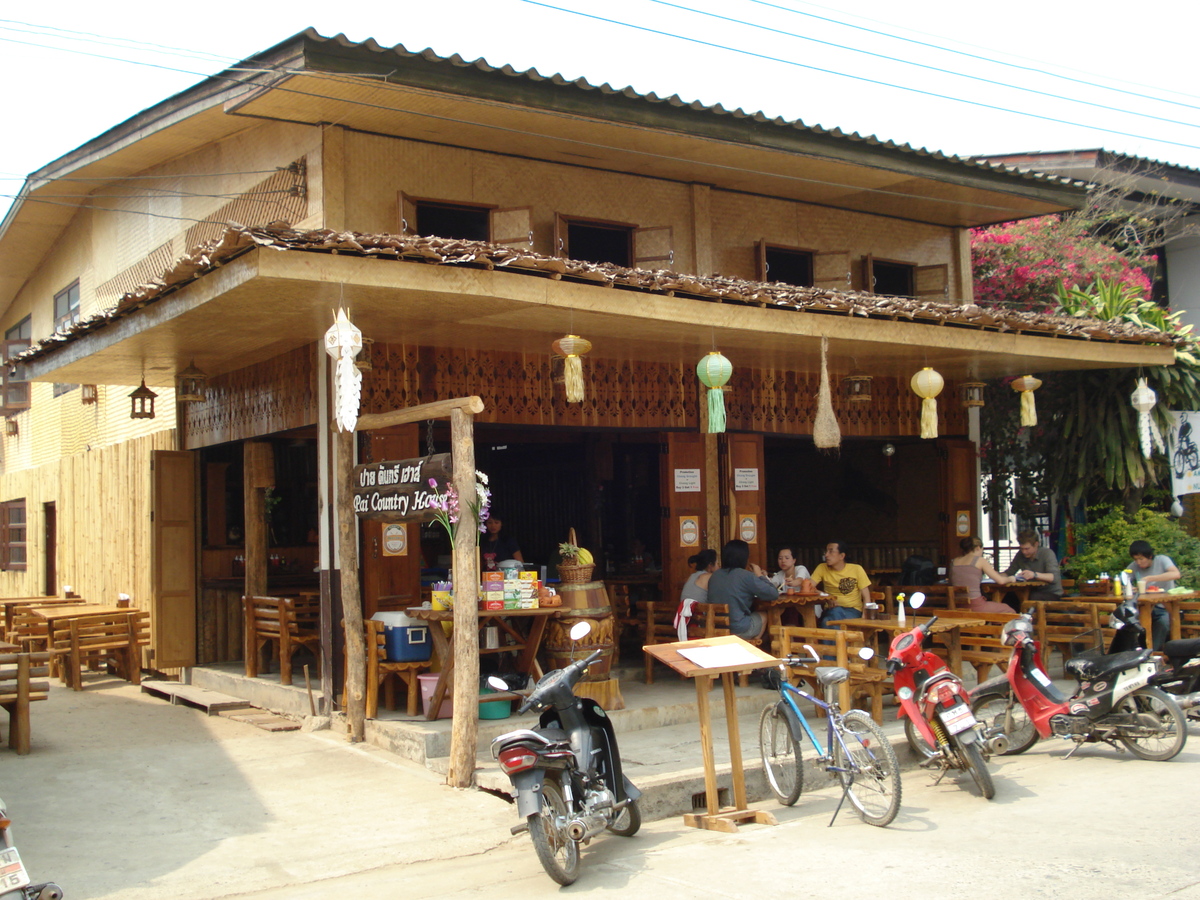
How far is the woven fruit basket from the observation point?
30.2 feet

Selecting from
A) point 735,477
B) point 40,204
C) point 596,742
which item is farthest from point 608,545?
point 596,742

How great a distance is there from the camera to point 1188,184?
18844 mm

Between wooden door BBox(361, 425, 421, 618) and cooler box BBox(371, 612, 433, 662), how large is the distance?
20.5 inches

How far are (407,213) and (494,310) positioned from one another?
2372 millimetres

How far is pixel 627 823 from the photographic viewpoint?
22.1 feet

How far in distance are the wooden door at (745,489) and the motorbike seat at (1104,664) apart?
415cm

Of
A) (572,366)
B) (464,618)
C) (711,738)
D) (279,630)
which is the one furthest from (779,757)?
(279,630)

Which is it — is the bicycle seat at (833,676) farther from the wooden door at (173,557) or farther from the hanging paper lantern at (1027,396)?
the wooden door at (173,557)

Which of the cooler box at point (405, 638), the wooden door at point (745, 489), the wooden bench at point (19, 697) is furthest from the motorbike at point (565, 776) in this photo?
the wooden door at point (745, 489)

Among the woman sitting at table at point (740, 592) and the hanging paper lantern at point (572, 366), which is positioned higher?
the hanging paper lantern at point (572, 366)

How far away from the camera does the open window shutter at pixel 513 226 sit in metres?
10.9

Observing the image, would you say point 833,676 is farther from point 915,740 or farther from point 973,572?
point 973,572

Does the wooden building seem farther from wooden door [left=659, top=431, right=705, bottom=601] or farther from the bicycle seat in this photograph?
the bicycle seat

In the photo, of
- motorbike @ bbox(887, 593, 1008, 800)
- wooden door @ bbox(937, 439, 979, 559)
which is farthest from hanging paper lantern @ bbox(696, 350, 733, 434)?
wooden door @ bbox(937, 439, 979, 559)
